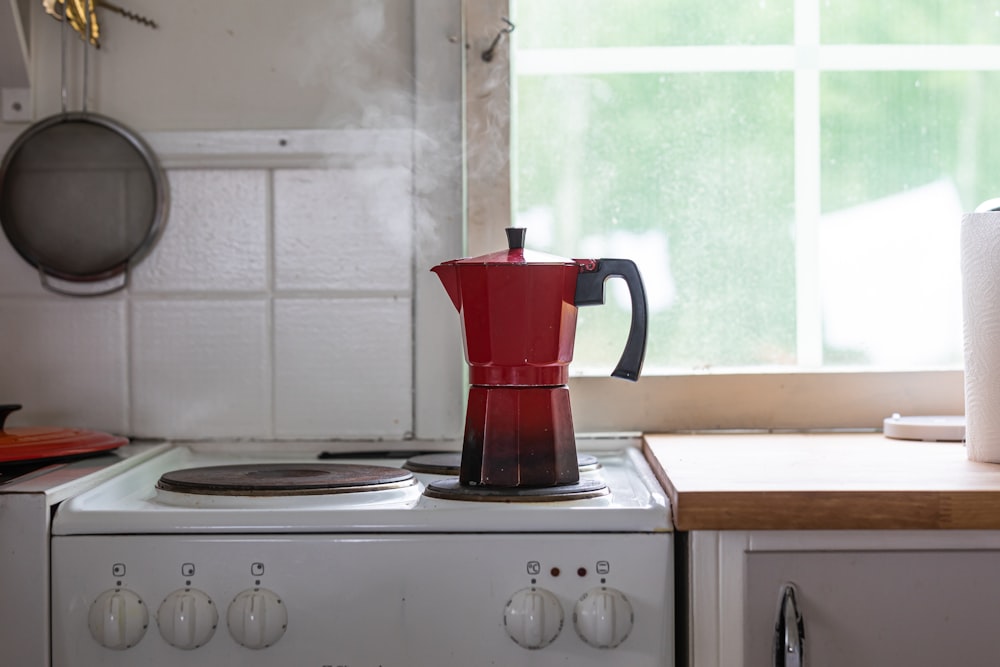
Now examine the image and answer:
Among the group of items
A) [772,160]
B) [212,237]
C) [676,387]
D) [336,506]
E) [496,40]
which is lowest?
[336,506]

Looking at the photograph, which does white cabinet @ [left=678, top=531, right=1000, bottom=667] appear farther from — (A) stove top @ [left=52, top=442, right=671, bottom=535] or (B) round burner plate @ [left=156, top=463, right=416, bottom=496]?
(B) round burner plate @ [left=156, top=463, right=416, bottom=496]

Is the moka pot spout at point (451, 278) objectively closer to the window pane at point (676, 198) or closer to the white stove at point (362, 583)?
the white stove at point (362, 583)

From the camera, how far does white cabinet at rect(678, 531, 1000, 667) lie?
972 mm

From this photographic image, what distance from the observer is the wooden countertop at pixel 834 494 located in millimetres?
955

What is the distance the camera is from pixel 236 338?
1.48 metres

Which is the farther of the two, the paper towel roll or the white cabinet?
the paper towel roll

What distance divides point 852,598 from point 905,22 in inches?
38.8

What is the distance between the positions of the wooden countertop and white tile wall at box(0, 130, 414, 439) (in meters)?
0.54

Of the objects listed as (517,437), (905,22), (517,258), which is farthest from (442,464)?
(905,22)

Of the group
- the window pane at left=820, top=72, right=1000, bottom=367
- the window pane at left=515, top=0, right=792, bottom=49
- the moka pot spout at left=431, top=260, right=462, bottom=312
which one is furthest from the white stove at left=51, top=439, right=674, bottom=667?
the window pane at left=515, top=0, right=792, bottom=49

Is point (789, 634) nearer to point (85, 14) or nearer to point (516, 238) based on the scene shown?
point (516, 238)

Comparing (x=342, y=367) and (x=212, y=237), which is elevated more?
(x=212, y=237)

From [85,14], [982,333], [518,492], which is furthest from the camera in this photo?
[85,14]

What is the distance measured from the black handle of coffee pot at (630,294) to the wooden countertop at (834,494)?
0.42ft
